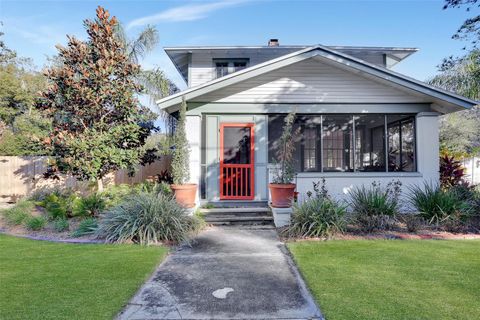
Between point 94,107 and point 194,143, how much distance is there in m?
3.10

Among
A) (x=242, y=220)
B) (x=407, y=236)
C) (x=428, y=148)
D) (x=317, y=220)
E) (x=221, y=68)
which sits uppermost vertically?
(x=221, y=68)

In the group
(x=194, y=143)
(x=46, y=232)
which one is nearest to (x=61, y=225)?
(x=46, y=232)

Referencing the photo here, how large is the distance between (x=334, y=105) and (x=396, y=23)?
6.46 m

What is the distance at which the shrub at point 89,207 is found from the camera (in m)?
7.41

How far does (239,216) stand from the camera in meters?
7.66

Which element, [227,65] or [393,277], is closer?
[393,277]

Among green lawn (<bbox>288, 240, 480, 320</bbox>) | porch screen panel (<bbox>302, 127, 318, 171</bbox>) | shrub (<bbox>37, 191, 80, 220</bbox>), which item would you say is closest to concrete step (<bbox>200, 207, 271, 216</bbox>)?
green lawn (<bbox>288, 240, 480, 320</bbox>)

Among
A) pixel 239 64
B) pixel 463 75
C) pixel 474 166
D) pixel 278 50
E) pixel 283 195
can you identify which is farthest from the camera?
pixel 474 166

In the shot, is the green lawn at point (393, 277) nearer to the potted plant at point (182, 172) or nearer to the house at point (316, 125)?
the potted plant at point (182, 172)

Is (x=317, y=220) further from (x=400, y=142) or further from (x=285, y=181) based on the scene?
(x=400, y=142)

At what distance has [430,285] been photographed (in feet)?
12.4

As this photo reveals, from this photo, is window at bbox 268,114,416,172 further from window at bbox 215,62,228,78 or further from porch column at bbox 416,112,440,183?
window at bbox 215,62,228,78

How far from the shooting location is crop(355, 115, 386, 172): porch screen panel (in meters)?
9.12

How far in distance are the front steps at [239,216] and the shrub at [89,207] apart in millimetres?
2621
